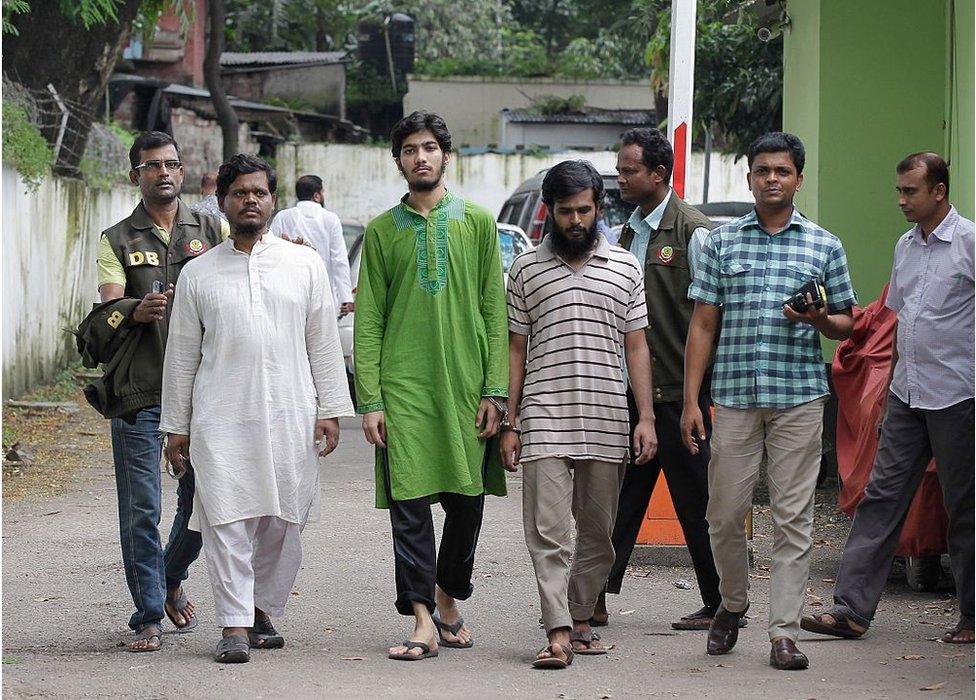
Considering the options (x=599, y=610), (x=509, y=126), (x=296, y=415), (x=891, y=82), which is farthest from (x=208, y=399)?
(x=509, y=126)

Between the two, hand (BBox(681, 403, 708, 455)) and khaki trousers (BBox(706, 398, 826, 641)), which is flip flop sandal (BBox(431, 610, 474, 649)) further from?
hand (BBox(681, 403, 708, 455))

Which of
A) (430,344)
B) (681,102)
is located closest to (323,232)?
(681,102)

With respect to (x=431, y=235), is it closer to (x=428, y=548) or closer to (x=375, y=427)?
(x=375, y=427)

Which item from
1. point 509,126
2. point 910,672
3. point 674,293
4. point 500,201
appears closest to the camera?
point 910,672

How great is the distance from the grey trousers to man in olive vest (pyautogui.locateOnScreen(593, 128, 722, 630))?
1.89 feet

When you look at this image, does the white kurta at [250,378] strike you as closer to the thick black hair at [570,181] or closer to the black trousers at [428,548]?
the black trousers at [428,548]

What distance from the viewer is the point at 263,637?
593 cm

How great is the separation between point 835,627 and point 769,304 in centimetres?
140

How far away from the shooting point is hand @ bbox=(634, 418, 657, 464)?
19.3 ft

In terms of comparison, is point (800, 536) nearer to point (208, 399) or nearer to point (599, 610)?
point (599, 610)

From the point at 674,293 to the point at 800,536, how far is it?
3.96 feet

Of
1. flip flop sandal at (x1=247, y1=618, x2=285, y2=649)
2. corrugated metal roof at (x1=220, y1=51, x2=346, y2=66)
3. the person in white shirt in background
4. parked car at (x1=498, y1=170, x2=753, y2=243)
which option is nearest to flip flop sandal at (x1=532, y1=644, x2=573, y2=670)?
flip flop sandal at (x1=247, y1=618, x2=285, y2=649)

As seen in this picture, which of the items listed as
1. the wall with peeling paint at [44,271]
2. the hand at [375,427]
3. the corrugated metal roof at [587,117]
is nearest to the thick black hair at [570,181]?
the hand at [375,427]

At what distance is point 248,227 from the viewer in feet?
18.8
